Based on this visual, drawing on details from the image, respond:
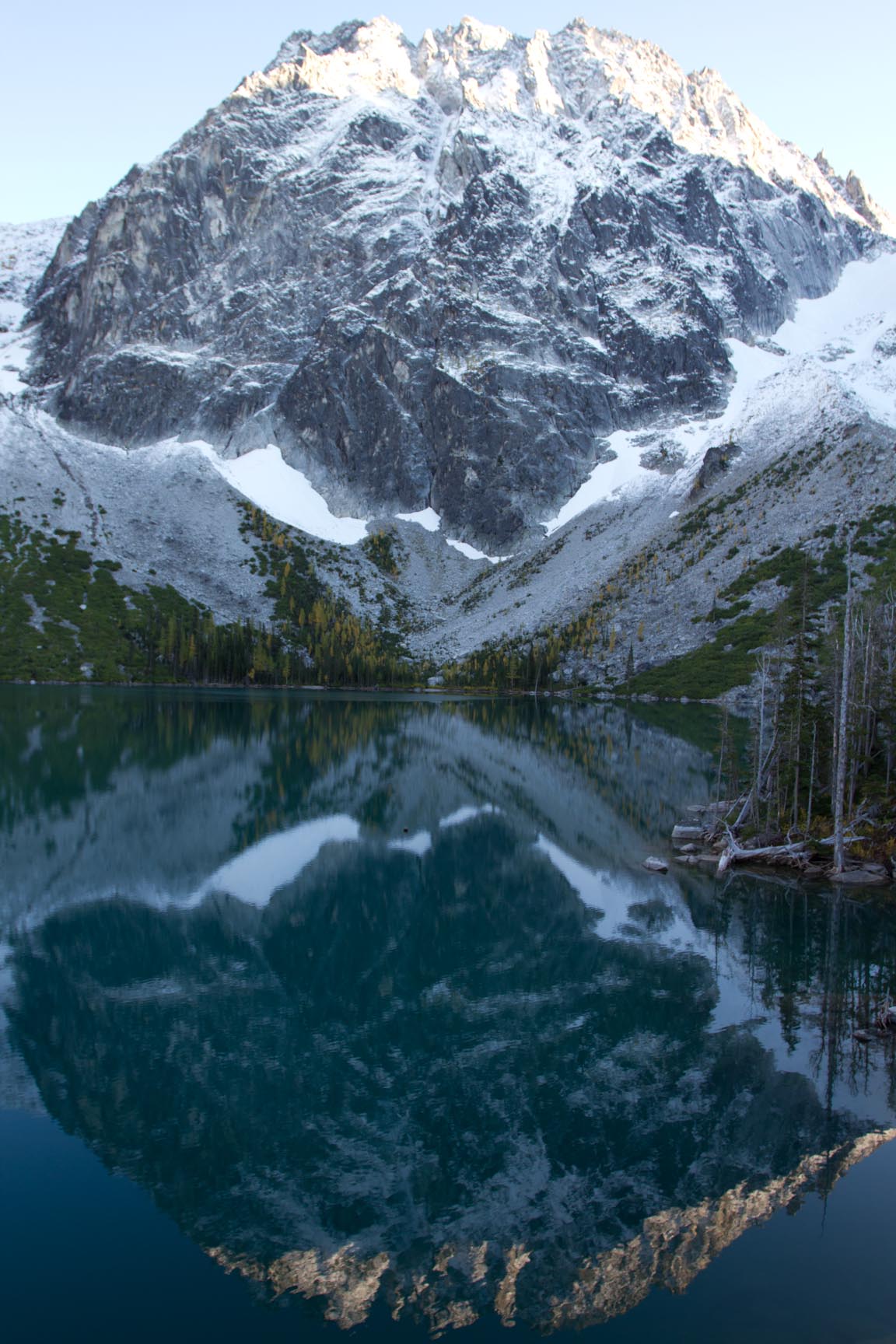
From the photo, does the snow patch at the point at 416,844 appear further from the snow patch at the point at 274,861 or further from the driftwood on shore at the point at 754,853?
the driftwood on shore at the point at 754,853

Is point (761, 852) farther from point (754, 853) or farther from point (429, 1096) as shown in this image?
point (429, 1096)

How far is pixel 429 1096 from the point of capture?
18812mm

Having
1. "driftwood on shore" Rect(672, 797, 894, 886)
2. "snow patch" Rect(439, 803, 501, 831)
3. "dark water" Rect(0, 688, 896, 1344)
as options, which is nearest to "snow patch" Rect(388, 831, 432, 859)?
"dark water" Rect(0, 688, 896, 1344)

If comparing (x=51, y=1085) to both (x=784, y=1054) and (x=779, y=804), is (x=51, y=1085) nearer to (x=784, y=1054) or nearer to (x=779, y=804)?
(x=784, y=1054)

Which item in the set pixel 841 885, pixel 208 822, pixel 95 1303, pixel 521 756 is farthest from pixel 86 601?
pixel 95 1303

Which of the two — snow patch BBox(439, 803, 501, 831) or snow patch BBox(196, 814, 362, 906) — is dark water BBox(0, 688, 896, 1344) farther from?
snow patch BBox(439, 803, 501, 831)

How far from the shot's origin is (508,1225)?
1456 centimetres

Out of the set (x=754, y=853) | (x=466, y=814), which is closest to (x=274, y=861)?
(x=466, y=814)

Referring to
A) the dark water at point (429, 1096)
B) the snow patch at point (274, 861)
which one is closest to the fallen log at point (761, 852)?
the dark water at point (429, 1096)

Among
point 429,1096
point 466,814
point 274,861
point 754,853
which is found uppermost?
point 754,853

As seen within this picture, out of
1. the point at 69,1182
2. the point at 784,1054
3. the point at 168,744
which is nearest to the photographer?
the point at 69,1182

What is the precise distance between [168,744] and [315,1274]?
203 ft

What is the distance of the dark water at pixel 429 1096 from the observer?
12.9m

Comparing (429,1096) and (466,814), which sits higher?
(466,814)
